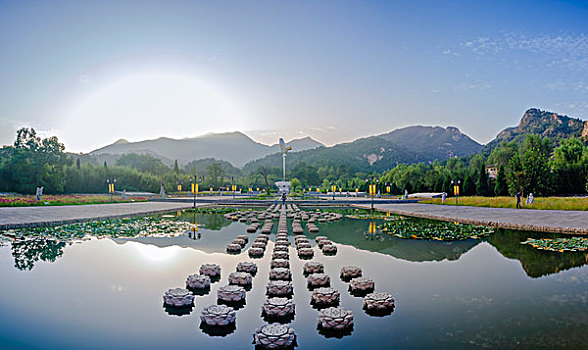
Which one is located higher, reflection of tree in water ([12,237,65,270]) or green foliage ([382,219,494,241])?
reflection of tree in water ([12,237,65,270])

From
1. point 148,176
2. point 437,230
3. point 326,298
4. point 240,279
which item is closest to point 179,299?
point 240,279

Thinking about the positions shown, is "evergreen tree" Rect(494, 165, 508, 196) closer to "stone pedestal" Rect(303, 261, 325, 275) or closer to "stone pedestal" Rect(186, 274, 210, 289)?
"stone pedestal" Rect(303, 261, 325, 275)

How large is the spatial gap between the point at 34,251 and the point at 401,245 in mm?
10704

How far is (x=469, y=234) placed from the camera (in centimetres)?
1301

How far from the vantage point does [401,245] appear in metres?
11.4

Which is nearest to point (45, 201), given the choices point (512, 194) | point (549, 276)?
point (549, 276)

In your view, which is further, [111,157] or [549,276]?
[111,157]

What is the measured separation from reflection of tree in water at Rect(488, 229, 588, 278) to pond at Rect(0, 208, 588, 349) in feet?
0.10

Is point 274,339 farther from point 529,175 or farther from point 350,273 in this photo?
point 529,175

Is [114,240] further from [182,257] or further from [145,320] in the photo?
[145,320]

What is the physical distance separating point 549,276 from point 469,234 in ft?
18.0

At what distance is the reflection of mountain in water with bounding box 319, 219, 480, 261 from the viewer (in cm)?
990

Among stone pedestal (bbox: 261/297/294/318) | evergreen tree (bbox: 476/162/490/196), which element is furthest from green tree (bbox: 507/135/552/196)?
stone pedestal (bbox: 261/297/294/318)

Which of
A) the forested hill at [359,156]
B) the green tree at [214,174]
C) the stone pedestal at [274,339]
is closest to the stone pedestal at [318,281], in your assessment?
the stone pedestal at [274,339]
